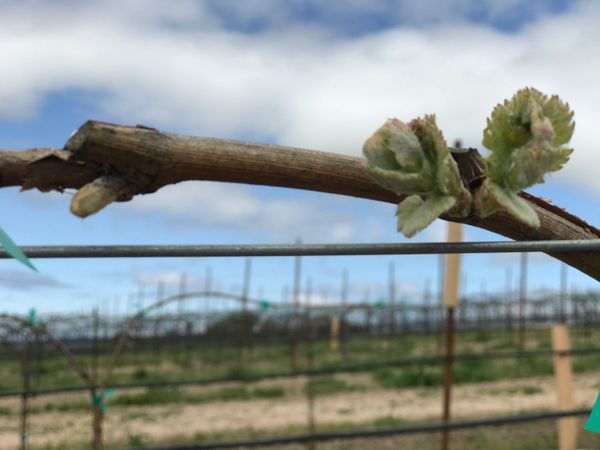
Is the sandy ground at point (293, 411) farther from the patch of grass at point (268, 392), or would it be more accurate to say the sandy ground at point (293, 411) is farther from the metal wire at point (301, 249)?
the metal wire at point (301, 249)

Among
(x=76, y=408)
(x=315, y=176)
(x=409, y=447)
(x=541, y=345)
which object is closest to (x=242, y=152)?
(x=315, y=176)

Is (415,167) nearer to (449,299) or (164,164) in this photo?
(164,164)

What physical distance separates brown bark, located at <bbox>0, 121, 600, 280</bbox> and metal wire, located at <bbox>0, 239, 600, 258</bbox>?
0.03 m

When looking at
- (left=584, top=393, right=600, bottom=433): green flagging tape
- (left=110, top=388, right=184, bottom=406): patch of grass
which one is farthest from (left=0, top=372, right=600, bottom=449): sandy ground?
(left=584, top=393, right=600, bottom=433): green flagging tape

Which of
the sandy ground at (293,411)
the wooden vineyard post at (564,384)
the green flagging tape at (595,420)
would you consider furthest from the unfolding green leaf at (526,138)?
the sandy ground at (293,411)

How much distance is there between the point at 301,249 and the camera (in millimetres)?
456

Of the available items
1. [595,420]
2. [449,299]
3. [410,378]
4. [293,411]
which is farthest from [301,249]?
[410,378]

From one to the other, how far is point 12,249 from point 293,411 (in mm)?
6899

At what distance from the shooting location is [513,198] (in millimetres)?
386

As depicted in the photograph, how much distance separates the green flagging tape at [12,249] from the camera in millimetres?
399

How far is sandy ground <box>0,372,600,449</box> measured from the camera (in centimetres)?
593

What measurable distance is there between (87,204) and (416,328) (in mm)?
14658

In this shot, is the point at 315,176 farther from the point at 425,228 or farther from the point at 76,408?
the point at 76,408

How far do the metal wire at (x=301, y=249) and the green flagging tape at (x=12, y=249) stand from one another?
2 cm
